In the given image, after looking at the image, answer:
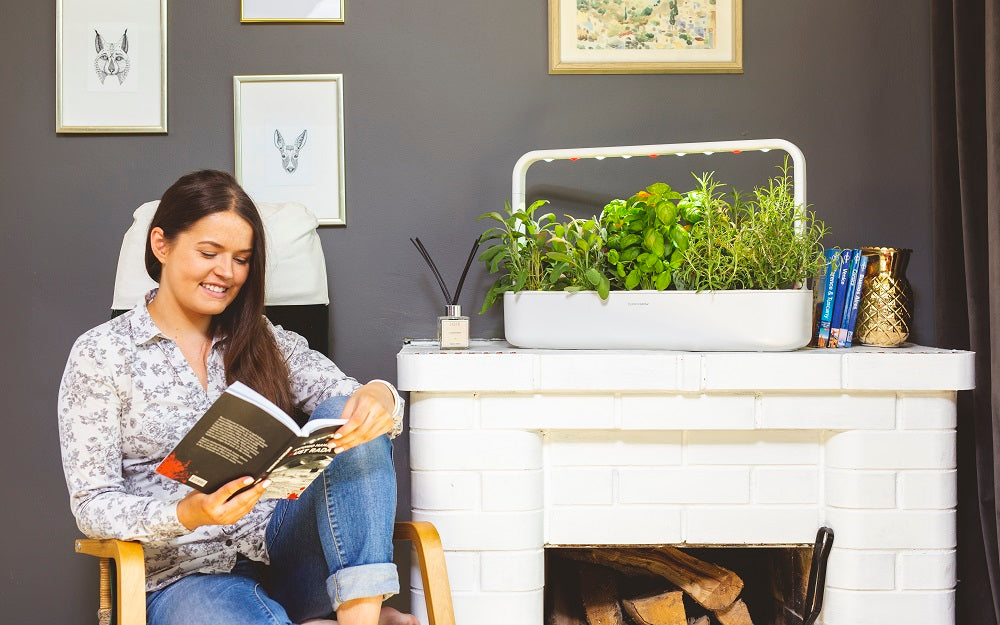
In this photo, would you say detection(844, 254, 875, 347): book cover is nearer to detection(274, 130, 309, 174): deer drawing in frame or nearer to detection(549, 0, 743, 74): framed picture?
detection(549, 0, 743, 74): framed picture

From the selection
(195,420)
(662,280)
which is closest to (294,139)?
(195,420)

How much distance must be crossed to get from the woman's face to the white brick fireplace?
1.18ft

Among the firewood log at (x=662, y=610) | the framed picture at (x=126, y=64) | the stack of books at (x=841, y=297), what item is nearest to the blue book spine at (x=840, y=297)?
the stack of books at (x=841, y=297)

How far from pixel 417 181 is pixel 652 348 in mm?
705

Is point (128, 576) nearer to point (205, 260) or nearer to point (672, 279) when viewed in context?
point (205, 260)

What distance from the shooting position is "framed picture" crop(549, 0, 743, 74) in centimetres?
202

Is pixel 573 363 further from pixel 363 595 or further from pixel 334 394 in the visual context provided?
pixel 363 595

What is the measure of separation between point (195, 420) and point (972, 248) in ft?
5.13

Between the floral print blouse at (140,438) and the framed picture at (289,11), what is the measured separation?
81 cm

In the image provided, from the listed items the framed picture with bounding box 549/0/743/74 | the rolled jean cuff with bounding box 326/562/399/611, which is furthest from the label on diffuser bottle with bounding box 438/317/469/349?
the framed picture with bounding box 549/0/743/74

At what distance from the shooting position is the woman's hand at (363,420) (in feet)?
4.17

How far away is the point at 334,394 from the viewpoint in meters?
1.56

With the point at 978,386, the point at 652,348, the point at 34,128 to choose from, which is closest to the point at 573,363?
the point at 652,348

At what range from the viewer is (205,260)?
144 cm
